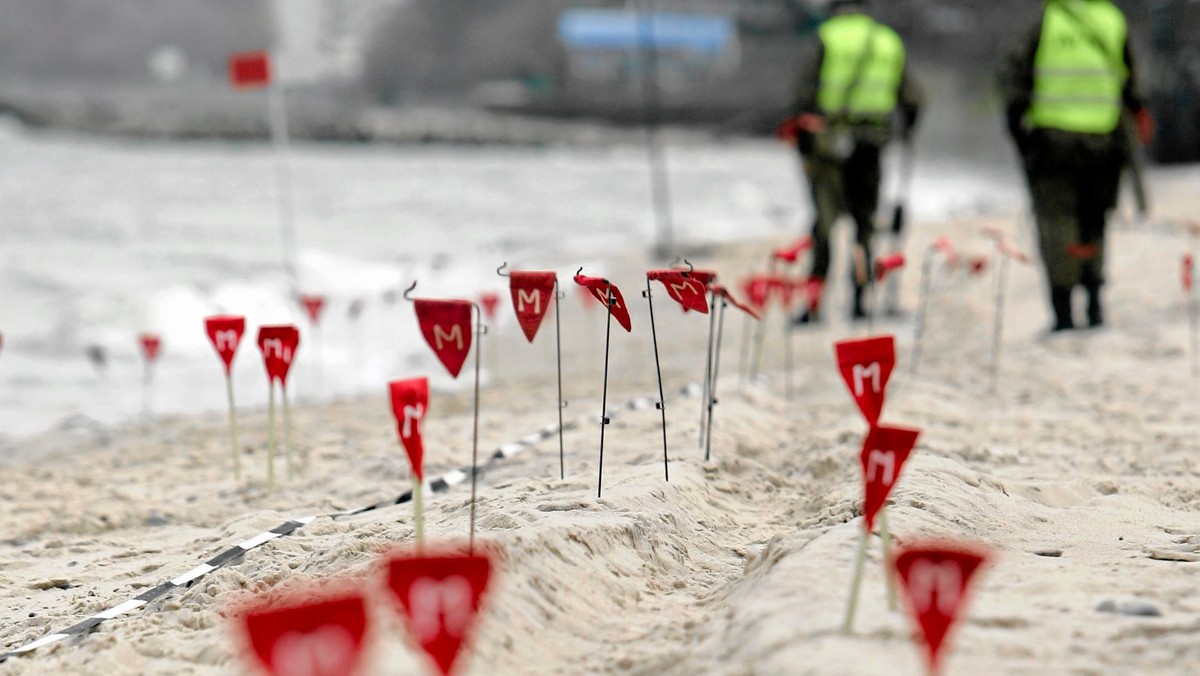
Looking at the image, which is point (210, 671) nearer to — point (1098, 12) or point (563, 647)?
point (563, 647)

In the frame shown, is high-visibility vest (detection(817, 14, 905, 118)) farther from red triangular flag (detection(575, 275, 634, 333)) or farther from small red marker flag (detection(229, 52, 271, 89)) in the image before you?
red triangular flag (detection(575, 275, 634, 333))

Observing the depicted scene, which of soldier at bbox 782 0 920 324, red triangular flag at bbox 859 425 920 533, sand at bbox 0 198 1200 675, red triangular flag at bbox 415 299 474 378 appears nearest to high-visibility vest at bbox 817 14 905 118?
soldier at bbox 782 0 920 324

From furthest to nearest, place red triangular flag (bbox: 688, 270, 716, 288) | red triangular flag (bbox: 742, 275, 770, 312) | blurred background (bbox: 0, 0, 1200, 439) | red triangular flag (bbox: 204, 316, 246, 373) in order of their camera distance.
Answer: blurred background (bbox: 0, 0, 1200, 439) < red triangular flag (bbox: 742, 275, 770, 312) < red triangular flag (bbox: 204, 316, 246, 373) < red triangular flag (bbox: 688, 270, 716, 288)

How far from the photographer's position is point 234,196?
63.0 ft

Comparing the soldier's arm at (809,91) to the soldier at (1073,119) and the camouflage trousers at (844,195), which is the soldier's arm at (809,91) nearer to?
the camouflage trousers at (844,195)

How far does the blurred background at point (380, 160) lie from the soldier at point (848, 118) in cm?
102

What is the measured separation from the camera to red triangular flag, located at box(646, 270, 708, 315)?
3.03 m

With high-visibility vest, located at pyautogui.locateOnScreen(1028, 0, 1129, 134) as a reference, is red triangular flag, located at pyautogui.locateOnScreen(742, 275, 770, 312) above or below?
below

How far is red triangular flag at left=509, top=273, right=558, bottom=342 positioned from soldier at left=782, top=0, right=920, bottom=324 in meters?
4.21

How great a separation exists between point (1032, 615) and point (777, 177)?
2510 cm

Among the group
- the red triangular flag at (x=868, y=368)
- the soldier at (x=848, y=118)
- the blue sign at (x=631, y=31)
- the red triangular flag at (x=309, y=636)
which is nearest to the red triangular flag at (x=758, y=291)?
the soldier at (x=848, y=118)

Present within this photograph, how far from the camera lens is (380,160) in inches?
1121

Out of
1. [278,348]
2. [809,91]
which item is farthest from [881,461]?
[809,91]

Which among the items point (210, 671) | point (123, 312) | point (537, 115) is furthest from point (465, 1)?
point (210, 671)
